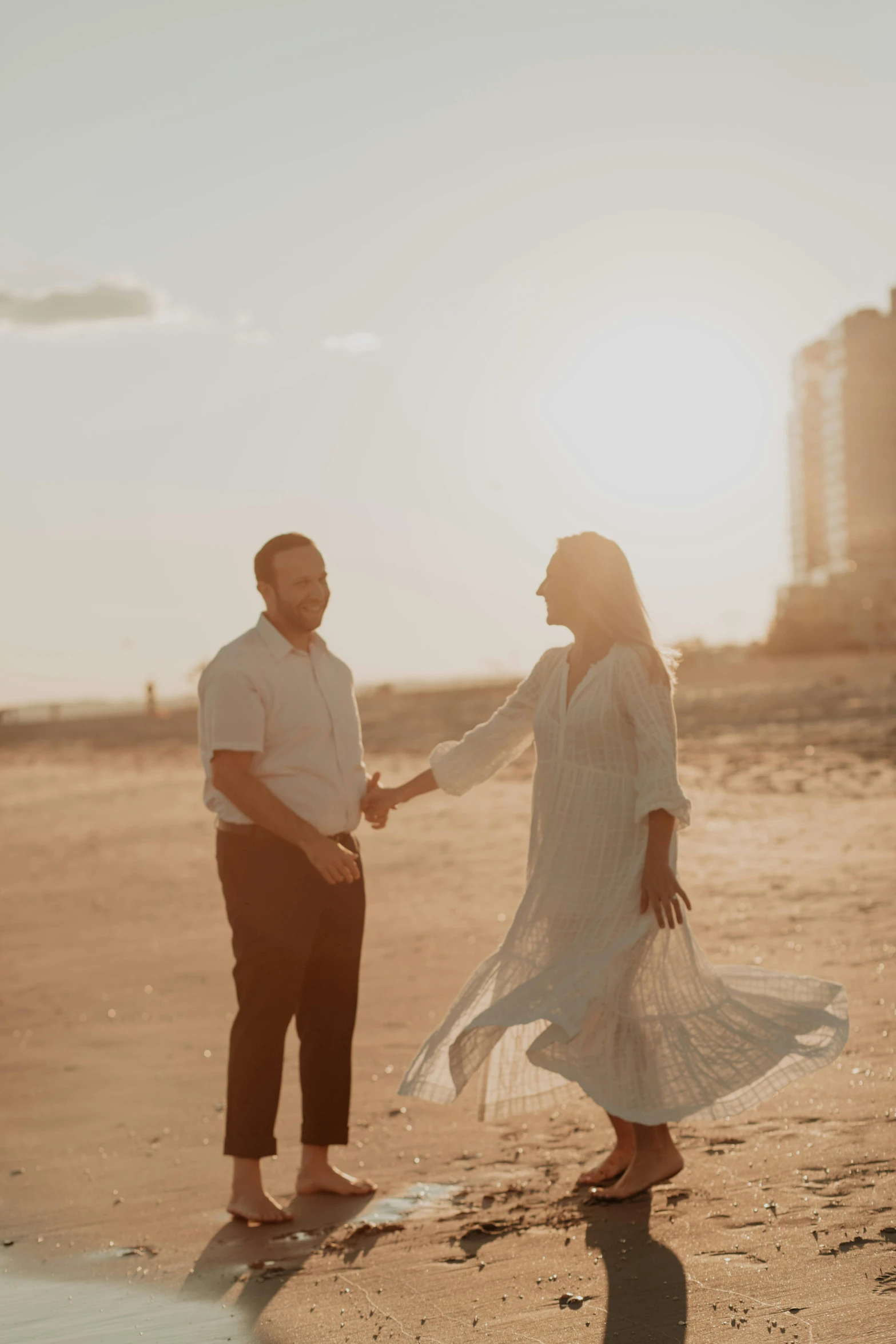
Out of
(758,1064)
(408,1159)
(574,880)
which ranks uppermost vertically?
(574,880)

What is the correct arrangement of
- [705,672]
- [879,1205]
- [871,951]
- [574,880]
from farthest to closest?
[705,672]
[871,951]
[574,880]
[879,1205]

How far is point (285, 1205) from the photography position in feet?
16.1

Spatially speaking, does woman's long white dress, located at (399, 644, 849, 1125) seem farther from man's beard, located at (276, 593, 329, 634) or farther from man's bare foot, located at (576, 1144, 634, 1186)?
man's beard, located at (276, 593, 329, 634)

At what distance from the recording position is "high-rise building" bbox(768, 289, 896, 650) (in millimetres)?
106625

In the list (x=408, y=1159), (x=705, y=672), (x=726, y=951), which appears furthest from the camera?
(x=705, y=672)

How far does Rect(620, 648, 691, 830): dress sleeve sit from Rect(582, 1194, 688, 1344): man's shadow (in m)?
1.13

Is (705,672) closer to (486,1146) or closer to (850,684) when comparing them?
(850,684)

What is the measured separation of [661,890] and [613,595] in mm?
887

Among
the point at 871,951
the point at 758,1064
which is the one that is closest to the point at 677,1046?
the point at 758,1064

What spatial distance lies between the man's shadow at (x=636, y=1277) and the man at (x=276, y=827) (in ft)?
3.08

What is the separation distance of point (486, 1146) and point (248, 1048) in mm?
1086

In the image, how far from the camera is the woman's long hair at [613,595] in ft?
15.1

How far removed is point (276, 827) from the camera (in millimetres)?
4664

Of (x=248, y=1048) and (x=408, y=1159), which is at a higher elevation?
(x=248, y=1048)
